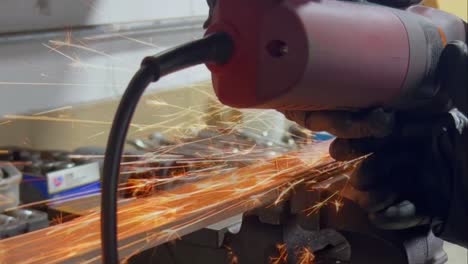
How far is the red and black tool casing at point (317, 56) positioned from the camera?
0.55m

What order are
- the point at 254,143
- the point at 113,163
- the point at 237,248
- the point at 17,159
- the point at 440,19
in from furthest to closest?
the point at 254,143 → the point at 17,159 → the point at 237,248 → the point at 440,19 → the point at 113,163

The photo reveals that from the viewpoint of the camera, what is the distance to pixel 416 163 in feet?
Result: 2.45

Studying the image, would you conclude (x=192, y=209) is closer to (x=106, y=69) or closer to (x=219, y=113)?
(x=106, y=69)

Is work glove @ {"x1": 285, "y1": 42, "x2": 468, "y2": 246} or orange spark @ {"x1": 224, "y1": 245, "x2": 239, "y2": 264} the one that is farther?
orange spark @ {"x1": 224, "y1": 245, "x2": 239, "y2": 264}

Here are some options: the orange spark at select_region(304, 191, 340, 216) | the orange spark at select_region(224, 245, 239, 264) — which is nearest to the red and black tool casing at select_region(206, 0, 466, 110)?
the orange spark at select_region(304, 191, 340, 216)

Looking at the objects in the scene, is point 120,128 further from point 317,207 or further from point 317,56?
point 317,207

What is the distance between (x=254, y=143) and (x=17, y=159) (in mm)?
484

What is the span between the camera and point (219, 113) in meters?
1.62

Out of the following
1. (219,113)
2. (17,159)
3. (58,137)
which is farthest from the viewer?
(219,113)

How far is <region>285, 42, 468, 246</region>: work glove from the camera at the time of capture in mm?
687

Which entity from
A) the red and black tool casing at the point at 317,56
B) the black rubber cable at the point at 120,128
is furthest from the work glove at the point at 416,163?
the black rubber cable at the point at 120,128

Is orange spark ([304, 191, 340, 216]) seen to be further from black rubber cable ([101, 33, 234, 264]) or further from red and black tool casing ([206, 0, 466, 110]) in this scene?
black rubber cable ([101, 33, 234, 264])

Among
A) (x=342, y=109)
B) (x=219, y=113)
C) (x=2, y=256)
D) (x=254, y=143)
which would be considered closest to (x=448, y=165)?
(x=342, y=109)

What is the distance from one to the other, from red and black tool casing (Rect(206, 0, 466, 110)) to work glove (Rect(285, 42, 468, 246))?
1.5 inches
